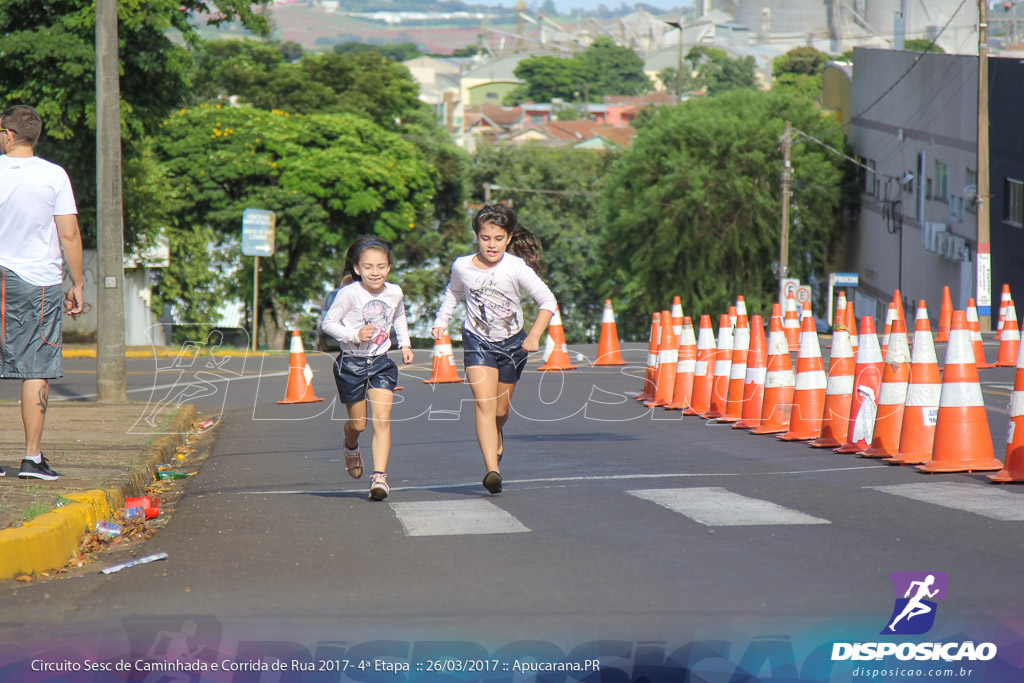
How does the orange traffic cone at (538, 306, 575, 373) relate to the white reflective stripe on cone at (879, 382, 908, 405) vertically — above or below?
below

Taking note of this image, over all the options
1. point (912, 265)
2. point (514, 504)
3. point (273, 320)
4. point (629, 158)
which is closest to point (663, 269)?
point (629, 158)

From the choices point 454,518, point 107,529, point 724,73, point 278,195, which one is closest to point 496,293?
point 454,518

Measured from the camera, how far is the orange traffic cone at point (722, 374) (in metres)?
13.2

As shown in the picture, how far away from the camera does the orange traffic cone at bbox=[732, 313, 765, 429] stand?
12.2 m

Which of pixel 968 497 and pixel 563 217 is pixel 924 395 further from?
pixel 563 217

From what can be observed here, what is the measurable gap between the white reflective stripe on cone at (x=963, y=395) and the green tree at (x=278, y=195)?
1376 inches

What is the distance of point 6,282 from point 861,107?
49262 mm

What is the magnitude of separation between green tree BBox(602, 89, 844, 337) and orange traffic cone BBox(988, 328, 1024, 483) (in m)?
39.9

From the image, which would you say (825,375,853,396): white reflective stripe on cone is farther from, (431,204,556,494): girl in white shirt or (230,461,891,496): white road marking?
(431,204,556,494): girl in white shirt

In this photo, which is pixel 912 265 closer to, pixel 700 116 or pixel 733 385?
pixel 700 116

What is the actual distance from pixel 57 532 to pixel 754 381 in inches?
295

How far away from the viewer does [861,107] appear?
53406 mm

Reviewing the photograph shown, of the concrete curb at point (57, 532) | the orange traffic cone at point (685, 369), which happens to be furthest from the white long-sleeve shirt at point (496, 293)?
the orange traffic cone at point (685, 369)

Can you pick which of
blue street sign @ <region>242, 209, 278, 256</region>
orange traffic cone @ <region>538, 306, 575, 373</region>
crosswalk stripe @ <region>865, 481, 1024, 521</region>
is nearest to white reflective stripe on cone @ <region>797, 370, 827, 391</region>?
crosswalk stripe @ <region>865, 481, 1024, 521</region>
